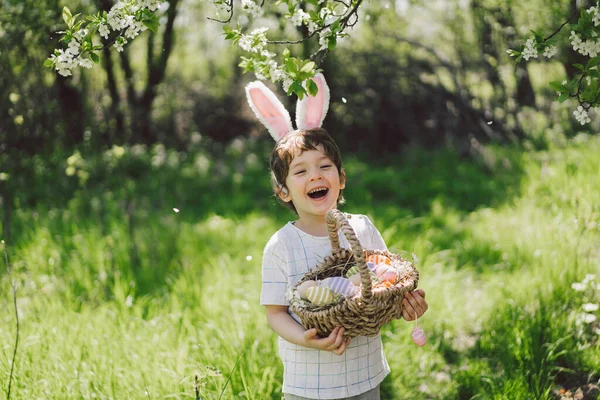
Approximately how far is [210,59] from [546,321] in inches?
273

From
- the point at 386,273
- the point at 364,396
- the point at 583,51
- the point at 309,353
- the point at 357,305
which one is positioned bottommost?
the point at 364,396

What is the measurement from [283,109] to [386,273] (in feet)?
2.44

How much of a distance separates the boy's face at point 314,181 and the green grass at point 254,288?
64 centimetres

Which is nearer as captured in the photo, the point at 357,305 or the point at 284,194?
the point at 357,305

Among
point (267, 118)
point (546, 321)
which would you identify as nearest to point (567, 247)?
point (546, 321)

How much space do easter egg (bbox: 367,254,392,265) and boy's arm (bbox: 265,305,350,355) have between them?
0.28 m

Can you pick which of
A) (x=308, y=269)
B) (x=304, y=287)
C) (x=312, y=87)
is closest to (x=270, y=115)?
(x=312, y=87)

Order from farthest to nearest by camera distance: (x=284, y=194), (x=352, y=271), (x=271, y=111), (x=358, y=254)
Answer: (x=271, y=111)
(x=284, y=194)
(x=352, y=271)
(x=358, y=254)

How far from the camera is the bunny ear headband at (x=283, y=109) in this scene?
86.3 inches

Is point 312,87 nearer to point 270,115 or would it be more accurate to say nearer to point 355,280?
point 270,115

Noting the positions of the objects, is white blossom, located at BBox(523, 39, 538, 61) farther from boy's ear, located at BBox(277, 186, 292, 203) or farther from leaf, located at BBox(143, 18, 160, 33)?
leaf, located at BBox(143, 18, 160, 33)

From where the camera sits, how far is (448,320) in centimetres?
326

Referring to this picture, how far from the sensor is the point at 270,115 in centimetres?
222

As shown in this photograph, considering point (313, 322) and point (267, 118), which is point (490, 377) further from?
point (267, 118)
